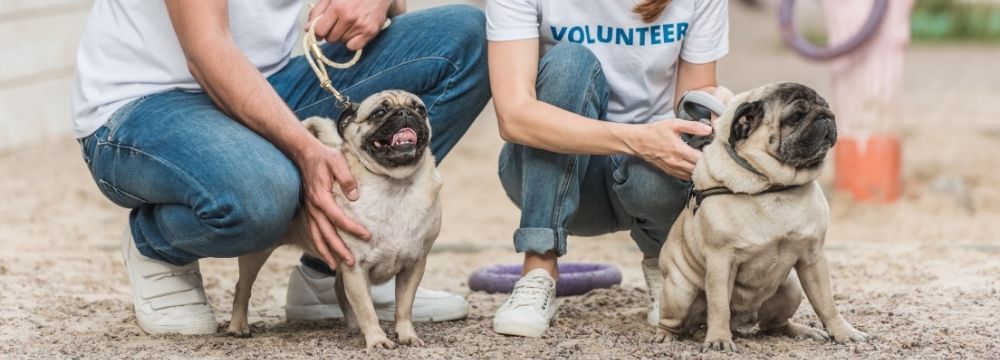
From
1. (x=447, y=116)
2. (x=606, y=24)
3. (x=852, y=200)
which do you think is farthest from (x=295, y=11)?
(x=852, y=200)

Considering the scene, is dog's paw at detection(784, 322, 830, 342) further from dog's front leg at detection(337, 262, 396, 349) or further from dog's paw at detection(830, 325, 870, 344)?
dog's front leg at detection(337, 262, 396, 349)

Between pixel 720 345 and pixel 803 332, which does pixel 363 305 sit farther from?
pixel 803 332

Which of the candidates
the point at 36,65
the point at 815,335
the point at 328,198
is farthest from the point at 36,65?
the point at 815,335

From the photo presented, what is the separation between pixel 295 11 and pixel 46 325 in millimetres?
1141

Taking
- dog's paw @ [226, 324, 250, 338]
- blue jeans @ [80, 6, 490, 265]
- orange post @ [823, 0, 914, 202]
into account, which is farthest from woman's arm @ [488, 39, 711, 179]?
orange post @ [823, 0, 914, 202]

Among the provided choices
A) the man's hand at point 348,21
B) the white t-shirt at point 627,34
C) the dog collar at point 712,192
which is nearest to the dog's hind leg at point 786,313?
the dog collar at point 712,192

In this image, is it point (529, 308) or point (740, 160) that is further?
point (529, 308)

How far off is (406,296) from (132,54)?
3.31ft

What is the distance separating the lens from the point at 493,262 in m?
5.18

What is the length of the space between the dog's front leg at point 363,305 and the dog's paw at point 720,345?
0.80 metres

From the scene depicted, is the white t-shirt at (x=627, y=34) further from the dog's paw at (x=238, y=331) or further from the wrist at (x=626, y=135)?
the dog's paw at (x=238, y=331)

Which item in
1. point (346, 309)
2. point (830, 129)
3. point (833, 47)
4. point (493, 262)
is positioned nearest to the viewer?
point (830, 129)

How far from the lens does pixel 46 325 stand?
3.83 m

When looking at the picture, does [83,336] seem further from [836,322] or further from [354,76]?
[836,322]
